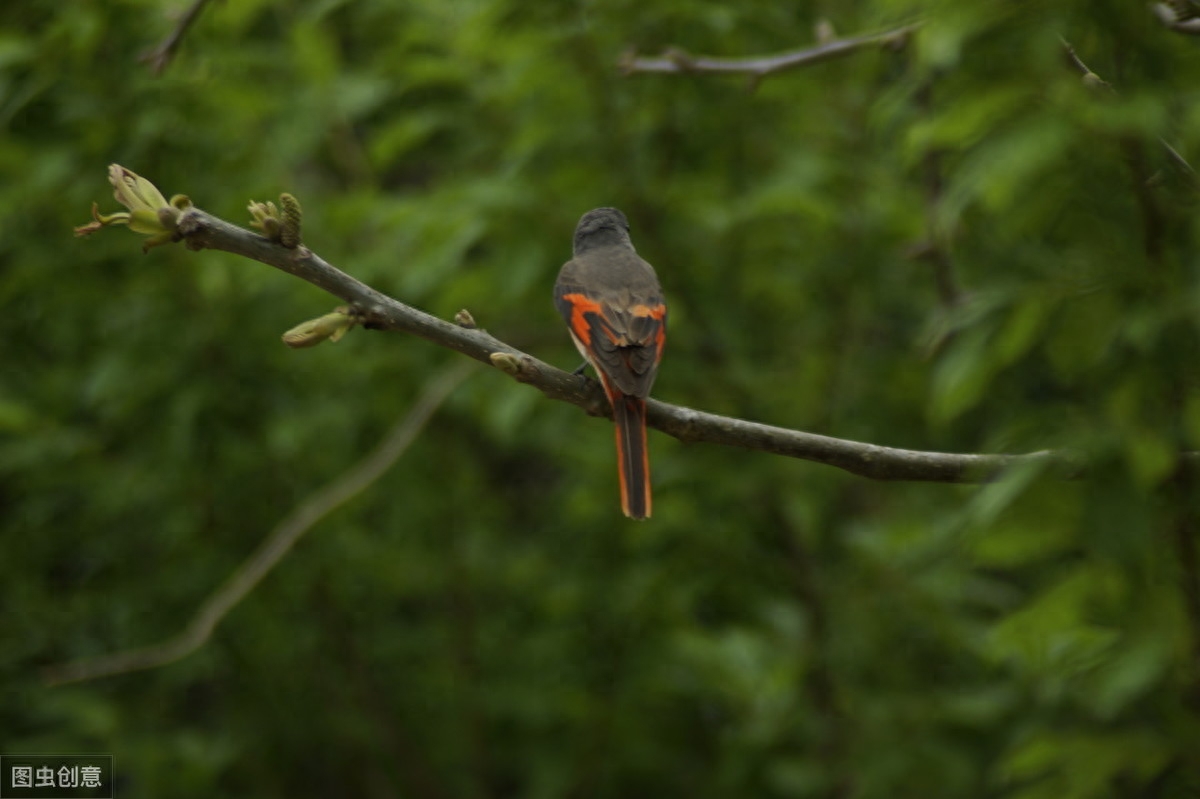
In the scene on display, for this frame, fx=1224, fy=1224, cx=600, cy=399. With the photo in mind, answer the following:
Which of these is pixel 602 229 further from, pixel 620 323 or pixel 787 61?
pixel 787 61

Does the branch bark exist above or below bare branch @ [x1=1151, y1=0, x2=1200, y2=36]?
below

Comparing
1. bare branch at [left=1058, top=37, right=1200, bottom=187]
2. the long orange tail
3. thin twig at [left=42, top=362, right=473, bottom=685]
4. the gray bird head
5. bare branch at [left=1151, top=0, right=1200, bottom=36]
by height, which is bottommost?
thin twig at [left=42, top=362, right=473, bottom=685]

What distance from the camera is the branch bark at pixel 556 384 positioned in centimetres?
242

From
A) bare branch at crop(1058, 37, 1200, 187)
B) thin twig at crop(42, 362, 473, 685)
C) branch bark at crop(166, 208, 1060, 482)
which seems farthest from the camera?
thin twig at crop(42, 362, 473, 685)

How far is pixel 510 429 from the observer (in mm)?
4738

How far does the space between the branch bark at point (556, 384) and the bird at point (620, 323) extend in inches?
11.4

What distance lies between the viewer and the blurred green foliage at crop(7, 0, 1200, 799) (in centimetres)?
464

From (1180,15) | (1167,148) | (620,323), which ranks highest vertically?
(1180,15)

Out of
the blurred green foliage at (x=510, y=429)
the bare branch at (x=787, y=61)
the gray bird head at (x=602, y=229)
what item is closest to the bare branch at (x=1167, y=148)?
the bare branch at (x=787, y=61)

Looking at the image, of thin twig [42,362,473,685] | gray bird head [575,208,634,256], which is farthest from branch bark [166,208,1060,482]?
thin twig [42,362,473,685]

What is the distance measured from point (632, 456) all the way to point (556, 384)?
21.1 inches

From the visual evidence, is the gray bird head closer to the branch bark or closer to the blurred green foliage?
the blurred green foliage

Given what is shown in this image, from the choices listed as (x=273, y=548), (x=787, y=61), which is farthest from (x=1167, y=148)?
(x=273, y=548)

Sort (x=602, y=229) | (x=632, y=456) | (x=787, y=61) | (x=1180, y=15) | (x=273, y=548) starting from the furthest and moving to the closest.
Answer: (x=273, y=548) → (x=602, y=229) → (x=787, y=61) → (x=632, y=456) → (x=1180, y=15)
